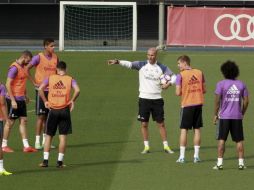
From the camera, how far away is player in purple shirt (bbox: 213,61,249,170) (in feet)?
48.2

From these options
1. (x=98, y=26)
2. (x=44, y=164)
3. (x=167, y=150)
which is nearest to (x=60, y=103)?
(x=44, y=164)

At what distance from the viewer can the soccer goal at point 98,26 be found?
44.0 metres

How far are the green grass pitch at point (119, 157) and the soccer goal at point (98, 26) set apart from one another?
48.8 feet

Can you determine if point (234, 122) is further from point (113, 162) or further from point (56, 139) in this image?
point (56, 139)

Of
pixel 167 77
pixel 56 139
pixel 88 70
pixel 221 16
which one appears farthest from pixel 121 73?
pixel 167 77

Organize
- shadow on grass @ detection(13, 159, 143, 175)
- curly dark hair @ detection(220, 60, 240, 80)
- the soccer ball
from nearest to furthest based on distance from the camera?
curly dark hair @ detection(220, 60, 240, 80), shadow on grass @ detection(13, 159, 143, 175), the soccer ball

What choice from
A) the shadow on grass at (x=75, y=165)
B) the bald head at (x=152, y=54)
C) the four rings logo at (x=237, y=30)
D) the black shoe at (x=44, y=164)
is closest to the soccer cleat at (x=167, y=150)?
the shadow on grass at (x=75, y=165)

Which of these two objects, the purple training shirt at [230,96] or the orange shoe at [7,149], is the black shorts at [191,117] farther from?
the orange shoe at [7,149]

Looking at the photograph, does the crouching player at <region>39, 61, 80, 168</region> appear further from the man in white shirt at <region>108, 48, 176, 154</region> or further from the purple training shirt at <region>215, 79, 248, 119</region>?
the purple training shirt at <region>215, 79, 248, 119</region>

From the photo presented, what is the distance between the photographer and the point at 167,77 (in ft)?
54.5

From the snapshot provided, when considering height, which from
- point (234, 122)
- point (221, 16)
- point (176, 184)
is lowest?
point (176, 184)

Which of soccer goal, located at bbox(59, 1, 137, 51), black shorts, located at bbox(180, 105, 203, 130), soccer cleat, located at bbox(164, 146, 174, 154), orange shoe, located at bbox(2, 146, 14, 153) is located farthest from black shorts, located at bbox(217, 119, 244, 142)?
soccer goal, located at bbox(59, 1, 137, 51)

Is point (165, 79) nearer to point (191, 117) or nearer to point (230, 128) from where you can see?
point (191, 117)

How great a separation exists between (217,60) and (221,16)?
4773mm
